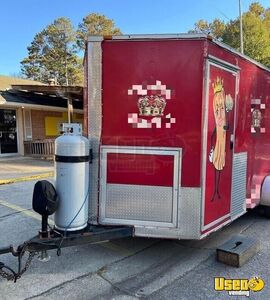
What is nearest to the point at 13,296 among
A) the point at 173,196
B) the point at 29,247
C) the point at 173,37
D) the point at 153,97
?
the point at 29,247

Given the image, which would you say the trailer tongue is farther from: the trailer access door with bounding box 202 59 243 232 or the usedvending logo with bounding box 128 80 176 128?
the usedvending logo with bounding box 128 80 176 128

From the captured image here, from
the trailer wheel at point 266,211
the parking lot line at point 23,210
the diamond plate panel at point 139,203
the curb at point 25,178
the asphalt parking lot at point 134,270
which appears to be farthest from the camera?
the curb at point 25,178

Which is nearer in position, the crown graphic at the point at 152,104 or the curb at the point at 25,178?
the crown graphic at the point at 152,104

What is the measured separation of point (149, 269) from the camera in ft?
12.4

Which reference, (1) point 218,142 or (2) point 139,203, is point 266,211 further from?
(2) point 139,203

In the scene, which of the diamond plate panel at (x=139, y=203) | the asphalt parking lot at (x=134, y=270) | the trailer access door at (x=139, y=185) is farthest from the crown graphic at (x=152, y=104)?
the asphalt parking lot at (x=134, y=270)

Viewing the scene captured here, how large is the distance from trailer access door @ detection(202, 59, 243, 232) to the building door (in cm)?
1242

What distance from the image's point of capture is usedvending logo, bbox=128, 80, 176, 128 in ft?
11.8

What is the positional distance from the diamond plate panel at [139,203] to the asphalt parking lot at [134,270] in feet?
2.00

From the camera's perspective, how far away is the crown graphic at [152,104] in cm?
359

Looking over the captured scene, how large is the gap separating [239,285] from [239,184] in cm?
153

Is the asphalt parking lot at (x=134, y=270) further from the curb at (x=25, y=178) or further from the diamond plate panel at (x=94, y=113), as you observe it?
the curb at (x=25, y=178)

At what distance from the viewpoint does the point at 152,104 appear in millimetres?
3588

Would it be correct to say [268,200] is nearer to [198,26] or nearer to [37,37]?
[198,26]
